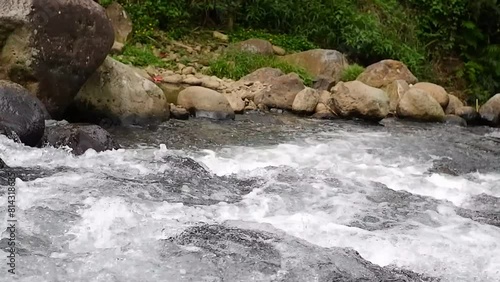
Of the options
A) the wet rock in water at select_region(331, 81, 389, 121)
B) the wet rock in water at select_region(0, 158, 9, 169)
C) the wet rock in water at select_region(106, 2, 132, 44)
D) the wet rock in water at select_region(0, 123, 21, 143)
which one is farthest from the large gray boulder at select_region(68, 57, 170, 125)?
the wet rock in water at select_region(106, 2, 132, 44)

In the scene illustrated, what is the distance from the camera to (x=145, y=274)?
383 cm

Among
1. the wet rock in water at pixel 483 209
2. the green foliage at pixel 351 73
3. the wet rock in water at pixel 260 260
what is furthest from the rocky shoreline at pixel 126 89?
the wet rock in water at pixel 483 209

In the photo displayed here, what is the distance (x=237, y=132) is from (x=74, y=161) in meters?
2.90

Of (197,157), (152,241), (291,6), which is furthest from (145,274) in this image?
(291,6)

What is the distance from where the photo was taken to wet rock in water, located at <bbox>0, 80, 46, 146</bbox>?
20.7 ft

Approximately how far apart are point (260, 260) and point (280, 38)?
9.84m

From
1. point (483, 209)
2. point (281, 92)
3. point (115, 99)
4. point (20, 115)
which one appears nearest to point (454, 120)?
point (281, 92)

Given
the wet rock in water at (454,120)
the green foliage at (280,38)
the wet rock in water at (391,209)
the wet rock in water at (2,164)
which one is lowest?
the wet rock in water at (454,120)

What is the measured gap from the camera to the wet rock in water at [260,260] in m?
3.96

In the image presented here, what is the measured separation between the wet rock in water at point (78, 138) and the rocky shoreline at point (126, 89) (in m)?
0.01

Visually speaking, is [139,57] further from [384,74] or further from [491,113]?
[491,113]

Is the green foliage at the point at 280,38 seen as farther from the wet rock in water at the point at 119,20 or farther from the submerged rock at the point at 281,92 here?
the submerged rock at the point at 281,92

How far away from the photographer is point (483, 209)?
5664mm

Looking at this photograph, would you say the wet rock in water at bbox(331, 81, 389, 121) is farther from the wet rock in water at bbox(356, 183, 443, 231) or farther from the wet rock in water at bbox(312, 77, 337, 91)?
the wet rock in water at bbox(356, 183, 443, 231)
